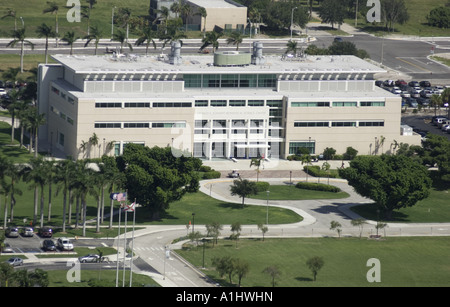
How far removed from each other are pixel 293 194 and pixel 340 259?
123 feet

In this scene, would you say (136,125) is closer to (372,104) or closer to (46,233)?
(372,104)

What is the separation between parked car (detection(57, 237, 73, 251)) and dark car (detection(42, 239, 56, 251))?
887 millimetres

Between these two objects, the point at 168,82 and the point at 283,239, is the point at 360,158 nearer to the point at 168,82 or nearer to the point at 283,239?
the point at 283,239

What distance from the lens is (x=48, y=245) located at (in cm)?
13050

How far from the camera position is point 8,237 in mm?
135875

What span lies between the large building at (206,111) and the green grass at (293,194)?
19.7 meters

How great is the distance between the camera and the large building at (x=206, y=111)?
182500mm

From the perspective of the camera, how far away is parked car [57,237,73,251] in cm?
13062

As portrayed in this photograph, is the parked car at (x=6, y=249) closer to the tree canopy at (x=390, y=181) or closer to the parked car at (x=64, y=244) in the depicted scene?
the parked car at (x=64, y=244)

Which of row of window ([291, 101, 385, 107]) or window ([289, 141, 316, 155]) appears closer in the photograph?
row of window ([291, 101, 385, 107])

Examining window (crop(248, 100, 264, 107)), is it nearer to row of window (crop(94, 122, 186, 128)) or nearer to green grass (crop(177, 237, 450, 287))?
row of window (crop(94, 122, 186, 128))

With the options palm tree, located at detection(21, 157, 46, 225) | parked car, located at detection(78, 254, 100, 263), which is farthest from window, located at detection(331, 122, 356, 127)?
parked car, located at detection(78, 254, 100, 263)

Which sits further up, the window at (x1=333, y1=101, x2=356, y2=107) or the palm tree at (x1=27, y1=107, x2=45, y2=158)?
the window at (x1=333, y1=101, x2=356, y2=107)

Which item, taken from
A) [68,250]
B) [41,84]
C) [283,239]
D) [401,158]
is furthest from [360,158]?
[41,84]
